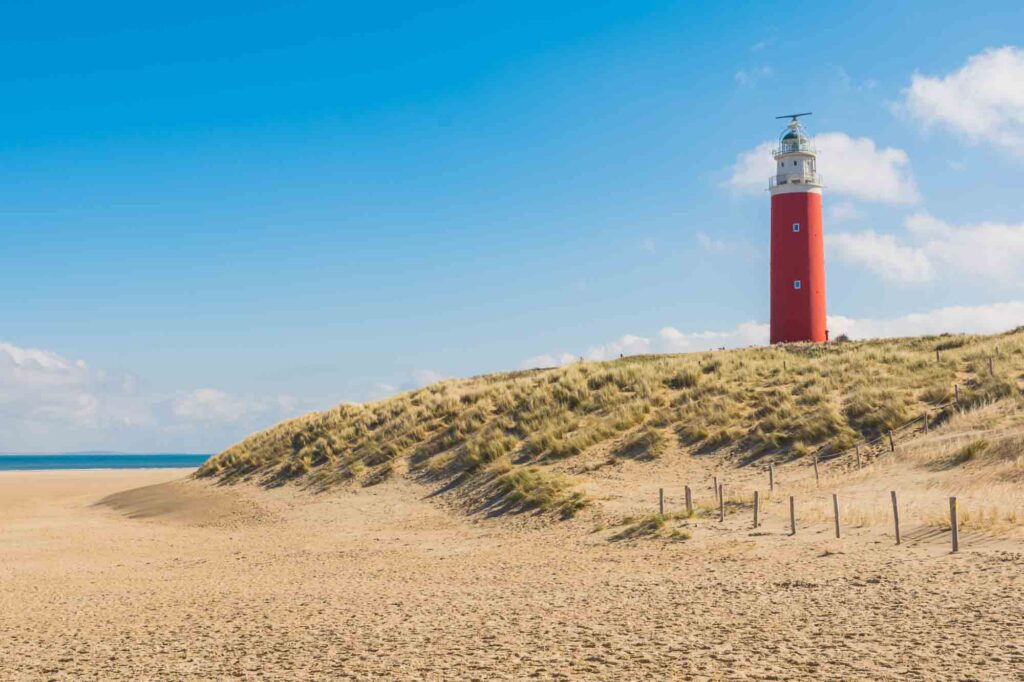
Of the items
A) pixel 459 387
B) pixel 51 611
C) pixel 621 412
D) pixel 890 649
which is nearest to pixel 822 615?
pixel 890 649

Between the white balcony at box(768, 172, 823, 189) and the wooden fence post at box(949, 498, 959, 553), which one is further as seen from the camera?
the white balcony at box(768, 172, 823, 189)

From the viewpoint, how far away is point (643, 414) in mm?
28031

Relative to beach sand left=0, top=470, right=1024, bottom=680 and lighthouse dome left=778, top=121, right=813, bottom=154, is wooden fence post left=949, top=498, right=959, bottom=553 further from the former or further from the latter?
lighthouse dome left=778, top=121, right=813, bottom=154

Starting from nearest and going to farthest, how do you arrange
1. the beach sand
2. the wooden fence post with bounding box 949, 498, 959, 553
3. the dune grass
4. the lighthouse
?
the beach sand
the wooden fence post with bounding box 949, 498, 959, 553
the dune grass
the lighthouse

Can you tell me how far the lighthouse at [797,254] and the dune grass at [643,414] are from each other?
273 cm

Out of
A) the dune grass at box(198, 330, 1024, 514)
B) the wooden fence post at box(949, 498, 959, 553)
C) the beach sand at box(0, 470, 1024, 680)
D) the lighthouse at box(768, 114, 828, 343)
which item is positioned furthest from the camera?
the lighthouse at box(768, 114, 828, 343)

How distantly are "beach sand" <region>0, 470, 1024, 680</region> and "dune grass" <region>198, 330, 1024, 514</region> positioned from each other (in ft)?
18.0

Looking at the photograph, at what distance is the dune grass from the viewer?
24.2 meters

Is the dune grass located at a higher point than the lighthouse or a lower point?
lower

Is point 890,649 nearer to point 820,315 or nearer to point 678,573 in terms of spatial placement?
point 678,573

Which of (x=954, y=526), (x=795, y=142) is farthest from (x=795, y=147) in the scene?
(x=954, y=526)

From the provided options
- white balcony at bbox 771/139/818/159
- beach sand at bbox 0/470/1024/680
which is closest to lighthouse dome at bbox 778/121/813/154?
white balcony at bbox 771/139/818/159

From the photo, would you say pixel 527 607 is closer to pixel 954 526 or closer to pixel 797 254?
pixel 954 526

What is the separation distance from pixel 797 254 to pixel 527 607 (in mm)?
30386
